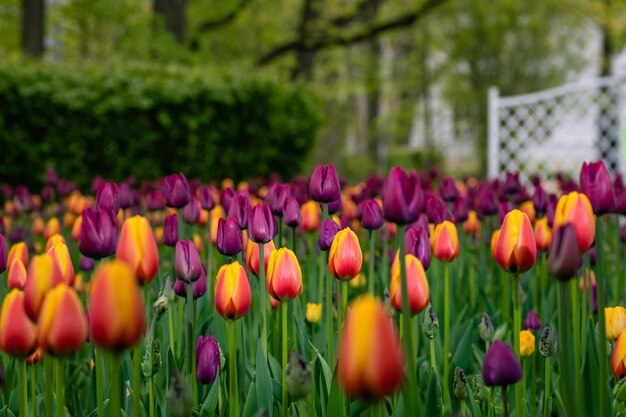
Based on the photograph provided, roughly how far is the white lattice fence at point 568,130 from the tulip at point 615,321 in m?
11.4

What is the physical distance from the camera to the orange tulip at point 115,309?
85cm

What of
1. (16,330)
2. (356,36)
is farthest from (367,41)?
(16,330)

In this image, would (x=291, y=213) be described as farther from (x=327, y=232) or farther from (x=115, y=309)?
(x=115, y=309)

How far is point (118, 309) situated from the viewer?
863mm

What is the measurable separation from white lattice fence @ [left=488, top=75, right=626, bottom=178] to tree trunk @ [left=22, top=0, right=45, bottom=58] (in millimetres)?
7907

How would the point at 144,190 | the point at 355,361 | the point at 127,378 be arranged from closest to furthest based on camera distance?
the point at 355,361 < the point at 127,378 < the point at 144,190

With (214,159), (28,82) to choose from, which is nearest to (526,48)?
(214,159)

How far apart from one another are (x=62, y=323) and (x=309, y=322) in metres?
1.34

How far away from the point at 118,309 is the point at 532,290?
207 centimetres

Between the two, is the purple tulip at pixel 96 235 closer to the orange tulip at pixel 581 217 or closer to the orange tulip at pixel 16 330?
the orange tulip at pixel 16 330

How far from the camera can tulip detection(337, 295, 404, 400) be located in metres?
0.76

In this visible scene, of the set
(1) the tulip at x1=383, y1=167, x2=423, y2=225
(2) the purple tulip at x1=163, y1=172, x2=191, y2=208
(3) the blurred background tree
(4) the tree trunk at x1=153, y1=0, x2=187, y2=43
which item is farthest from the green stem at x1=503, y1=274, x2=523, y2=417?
(4) the tree trunk at x1=153, y1=0, x2=187, y2=43

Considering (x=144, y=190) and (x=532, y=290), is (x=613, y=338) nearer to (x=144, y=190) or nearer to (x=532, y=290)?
(x=532, y=290)

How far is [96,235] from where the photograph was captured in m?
1.40
